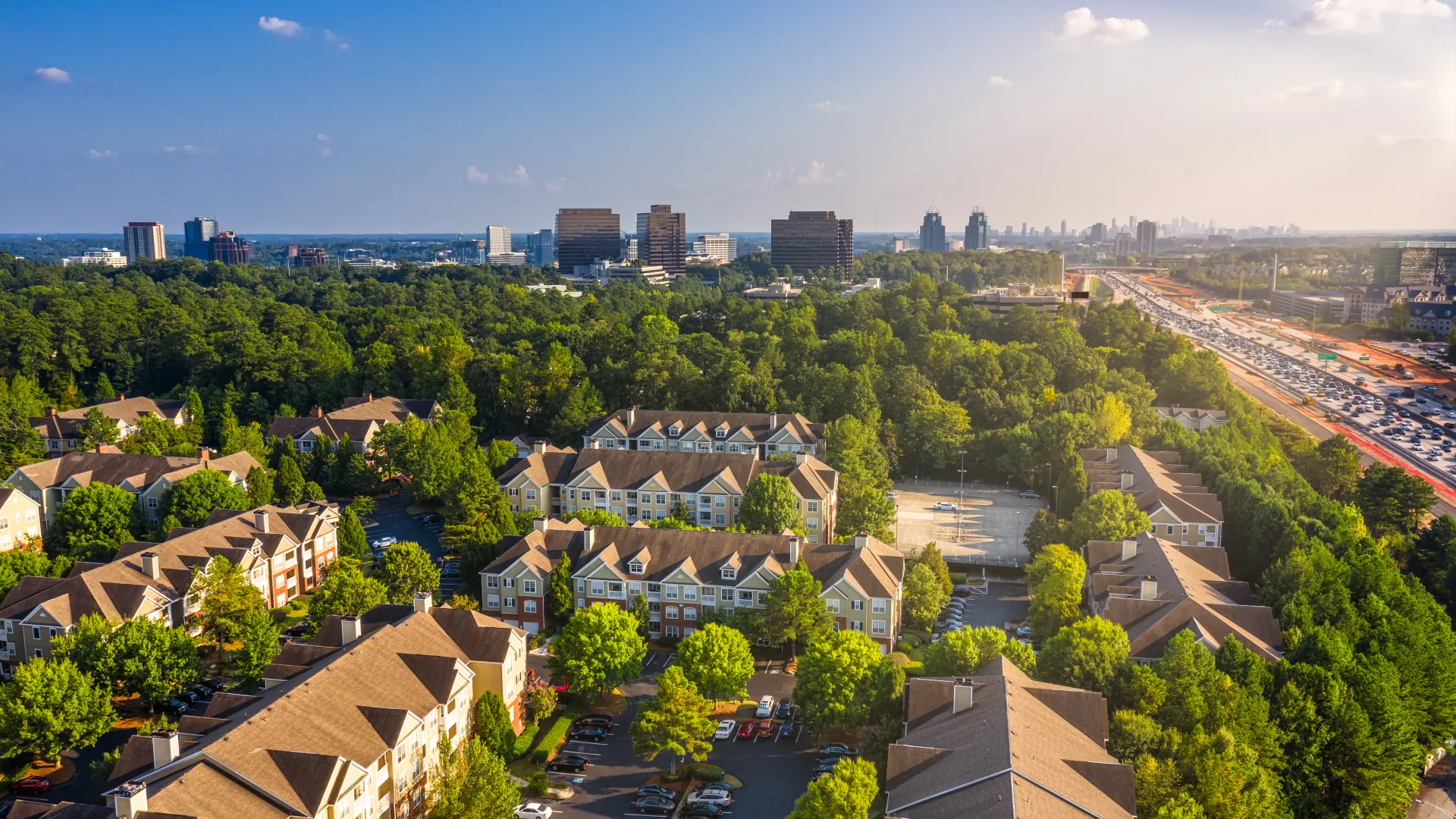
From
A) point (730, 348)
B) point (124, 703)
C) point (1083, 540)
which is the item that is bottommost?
point (124, 703)

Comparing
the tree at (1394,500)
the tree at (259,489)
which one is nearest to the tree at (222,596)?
the tree at (259,489)

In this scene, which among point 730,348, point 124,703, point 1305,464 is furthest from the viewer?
point 730,348

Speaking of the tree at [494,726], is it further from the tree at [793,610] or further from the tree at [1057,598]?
the tree at [1057,598]

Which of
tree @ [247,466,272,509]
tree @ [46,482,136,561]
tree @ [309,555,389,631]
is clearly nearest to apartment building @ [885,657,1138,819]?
tree @ [309,555,389,631]

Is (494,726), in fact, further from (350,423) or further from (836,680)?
(350,423)

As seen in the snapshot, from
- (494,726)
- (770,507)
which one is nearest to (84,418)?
(770,507)

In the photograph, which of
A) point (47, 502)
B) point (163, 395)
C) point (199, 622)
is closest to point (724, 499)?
point (199, 622)

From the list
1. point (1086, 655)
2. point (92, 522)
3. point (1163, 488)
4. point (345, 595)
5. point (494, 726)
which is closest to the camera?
point (494, 726)

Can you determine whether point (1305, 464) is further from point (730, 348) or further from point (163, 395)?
point (163, 395)
